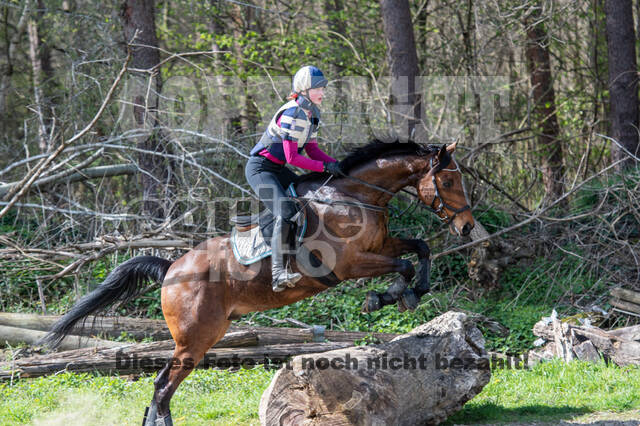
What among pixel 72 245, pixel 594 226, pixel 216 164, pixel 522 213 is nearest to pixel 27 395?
pixel 72 245

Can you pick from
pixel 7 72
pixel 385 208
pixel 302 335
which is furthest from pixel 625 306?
pixel 7 72

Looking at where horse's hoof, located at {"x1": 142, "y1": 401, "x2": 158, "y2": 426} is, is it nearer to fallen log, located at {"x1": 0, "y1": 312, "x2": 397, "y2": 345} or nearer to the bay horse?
the bay horse

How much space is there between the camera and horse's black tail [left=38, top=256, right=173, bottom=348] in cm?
576

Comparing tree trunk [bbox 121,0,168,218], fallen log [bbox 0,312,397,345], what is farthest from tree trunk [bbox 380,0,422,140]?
fallen log [bbox 0,312,397,345]

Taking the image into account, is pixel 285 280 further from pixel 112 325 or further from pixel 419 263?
pixel 112 325

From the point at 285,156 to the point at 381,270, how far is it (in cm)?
125

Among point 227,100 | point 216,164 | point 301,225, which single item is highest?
point 227,100

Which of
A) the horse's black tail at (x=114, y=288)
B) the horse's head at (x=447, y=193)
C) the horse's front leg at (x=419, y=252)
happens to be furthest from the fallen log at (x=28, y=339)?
the horse's head at (x=447, y=193)

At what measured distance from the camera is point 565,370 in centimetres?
666

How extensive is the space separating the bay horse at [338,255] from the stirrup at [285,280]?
0.13 meters

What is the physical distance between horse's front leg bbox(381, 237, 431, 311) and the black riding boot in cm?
85

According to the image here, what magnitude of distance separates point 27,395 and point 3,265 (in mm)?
3510

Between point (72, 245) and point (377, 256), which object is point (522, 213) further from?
point (72, 245)

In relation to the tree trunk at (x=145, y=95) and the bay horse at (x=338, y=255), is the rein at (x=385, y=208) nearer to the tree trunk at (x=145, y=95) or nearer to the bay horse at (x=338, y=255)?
the bay horse at (x=338, y=255)
